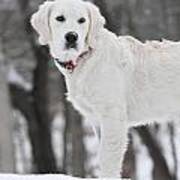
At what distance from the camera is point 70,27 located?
23.2 feet

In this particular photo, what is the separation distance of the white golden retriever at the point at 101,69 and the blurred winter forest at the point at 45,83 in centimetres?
1090

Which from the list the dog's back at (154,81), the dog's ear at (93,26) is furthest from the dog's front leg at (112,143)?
the dog's ear at (93,26)

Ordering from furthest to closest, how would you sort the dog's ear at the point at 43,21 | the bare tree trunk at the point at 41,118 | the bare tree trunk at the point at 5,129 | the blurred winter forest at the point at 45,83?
the bare tree trunk at the point at 41,118 → the bare tree trunk at the point at 5,129 → the blurred winter forest at the point at 45,83 → the dog's ear at the point at 43,21

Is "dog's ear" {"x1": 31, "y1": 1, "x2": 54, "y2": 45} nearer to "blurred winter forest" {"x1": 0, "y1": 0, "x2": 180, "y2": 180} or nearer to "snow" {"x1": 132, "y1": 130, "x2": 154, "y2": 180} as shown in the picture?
"blurred winter forest" {"x1": 0, "y1": 0, "x2": 180, "y2": 180}

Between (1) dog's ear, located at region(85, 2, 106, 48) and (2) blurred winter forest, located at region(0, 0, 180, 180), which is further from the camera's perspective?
(2) blurred winter forest, located at region(0, 0, 180, 180)

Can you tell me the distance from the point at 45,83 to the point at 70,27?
13863 millimetres

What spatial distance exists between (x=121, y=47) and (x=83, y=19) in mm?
456

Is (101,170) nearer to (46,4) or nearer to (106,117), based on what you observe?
(106,117)

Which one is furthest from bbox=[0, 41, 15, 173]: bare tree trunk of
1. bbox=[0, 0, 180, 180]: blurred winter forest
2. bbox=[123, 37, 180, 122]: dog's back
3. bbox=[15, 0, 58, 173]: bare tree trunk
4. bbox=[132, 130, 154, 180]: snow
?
bbox=[123, 37, 180, 122]: dog's back

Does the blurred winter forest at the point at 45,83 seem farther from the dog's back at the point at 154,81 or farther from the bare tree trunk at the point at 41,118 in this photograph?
the dog's back at the point at 154,81

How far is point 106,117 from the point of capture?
7.13 metres

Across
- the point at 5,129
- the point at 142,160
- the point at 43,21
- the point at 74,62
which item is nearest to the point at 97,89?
the point at 74,62

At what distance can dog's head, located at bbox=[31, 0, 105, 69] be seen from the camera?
7.07 metres

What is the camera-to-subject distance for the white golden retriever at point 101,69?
7121 millimetres
